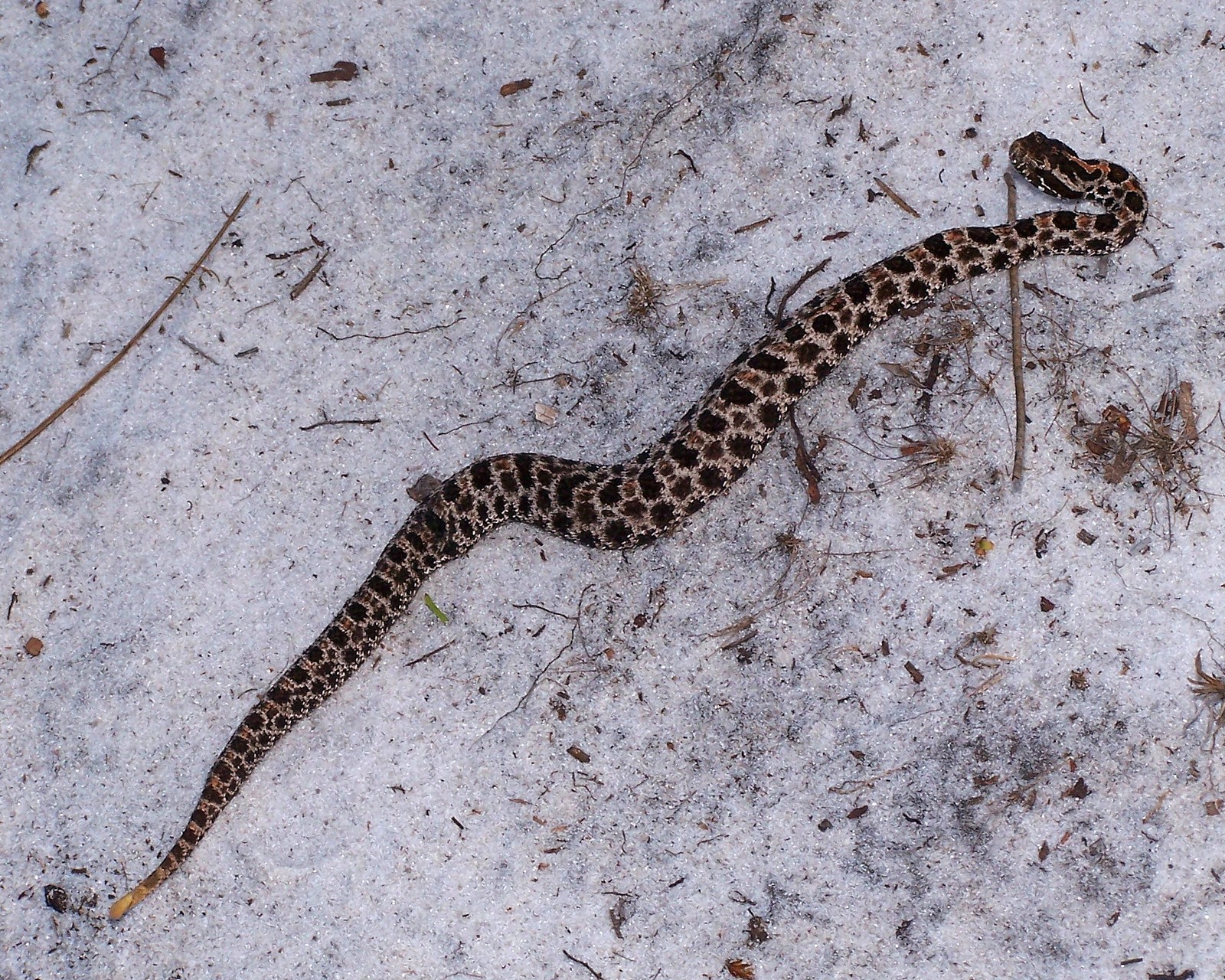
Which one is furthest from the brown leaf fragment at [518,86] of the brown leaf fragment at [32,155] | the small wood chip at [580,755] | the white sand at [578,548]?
the small wood chip at [580,755]

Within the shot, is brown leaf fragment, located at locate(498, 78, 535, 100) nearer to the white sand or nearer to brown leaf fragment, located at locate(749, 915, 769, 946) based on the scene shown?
the white sand

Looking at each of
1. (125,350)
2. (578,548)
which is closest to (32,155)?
(125,350)

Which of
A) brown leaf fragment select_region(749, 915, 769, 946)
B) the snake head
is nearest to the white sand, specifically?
brown leaf fragment select_region(749, 915, 769, 946)

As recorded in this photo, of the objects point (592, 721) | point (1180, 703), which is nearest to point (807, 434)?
point (592, 721)

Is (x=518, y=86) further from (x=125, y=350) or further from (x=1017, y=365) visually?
(x=1017, y=365)

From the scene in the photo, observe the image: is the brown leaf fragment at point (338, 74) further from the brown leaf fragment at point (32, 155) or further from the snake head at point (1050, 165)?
the snake head at point (1050, 165)
